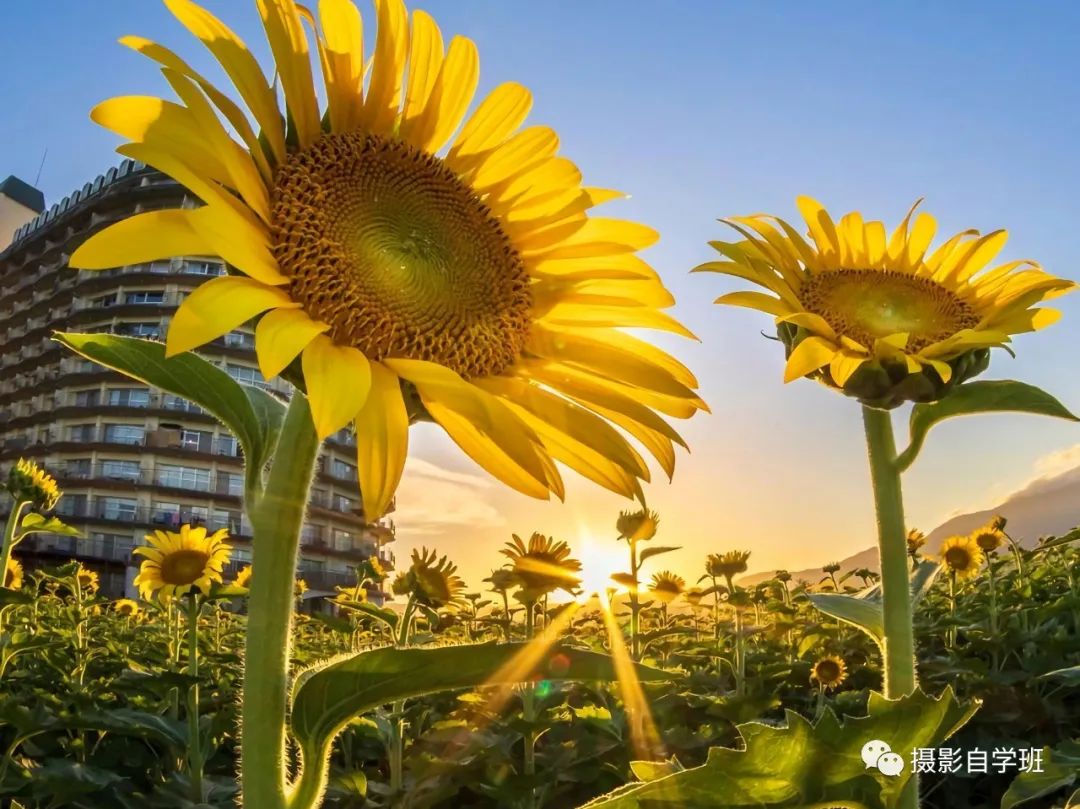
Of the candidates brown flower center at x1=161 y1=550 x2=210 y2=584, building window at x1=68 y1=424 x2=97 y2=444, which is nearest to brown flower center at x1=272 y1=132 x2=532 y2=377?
brown flower center at x1=161 y1=550 x2=210 y2=584

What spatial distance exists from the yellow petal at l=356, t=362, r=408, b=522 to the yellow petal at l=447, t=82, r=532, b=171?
61 cm

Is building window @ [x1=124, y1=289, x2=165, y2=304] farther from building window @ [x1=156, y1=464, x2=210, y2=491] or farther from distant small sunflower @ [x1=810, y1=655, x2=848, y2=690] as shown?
distant small sunflower @ [x1=810, y1=655, x2=848, y2=690]

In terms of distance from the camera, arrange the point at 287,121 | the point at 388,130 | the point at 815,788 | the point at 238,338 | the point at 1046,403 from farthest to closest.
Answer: the point at 238,338, the point at 1046,403, the point at 388,130, the point at 287,121, the point at 815,788

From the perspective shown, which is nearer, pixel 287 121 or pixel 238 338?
pixel 287 121

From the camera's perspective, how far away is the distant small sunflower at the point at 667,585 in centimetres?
573

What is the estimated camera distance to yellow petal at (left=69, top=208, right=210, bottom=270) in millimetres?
903

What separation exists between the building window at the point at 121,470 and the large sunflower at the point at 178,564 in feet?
161

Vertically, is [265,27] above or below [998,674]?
above

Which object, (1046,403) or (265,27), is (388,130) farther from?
(1046,403)

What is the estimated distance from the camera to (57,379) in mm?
53375

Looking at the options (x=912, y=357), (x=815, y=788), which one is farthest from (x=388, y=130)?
(x=912, y=357)

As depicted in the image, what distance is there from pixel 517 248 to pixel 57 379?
2323 inches

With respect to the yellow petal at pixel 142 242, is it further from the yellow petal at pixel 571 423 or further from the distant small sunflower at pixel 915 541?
the distant small sunflower at pixel 915 541

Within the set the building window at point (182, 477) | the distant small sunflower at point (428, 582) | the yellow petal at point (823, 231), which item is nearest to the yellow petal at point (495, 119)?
the yellow petal at point (823, 231)
